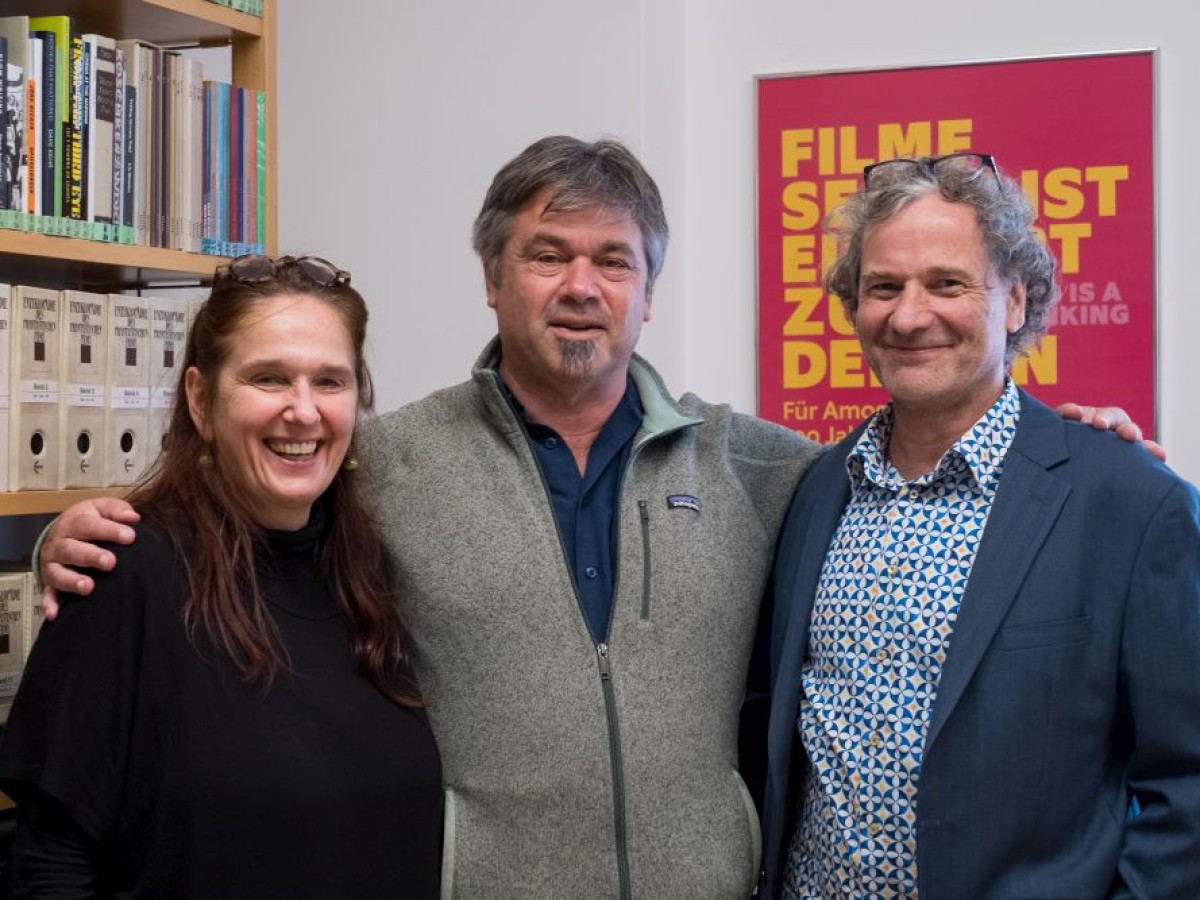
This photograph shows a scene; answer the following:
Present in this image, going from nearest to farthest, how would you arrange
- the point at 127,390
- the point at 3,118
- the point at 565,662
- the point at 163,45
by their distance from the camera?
1. the point at 565,662
2. the point at 3,118
3. the point at 127,390
4. the point at 163,45

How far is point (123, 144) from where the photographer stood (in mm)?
2188

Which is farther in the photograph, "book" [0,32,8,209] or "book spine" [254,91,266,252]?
"book spine" [254,91,266,252]

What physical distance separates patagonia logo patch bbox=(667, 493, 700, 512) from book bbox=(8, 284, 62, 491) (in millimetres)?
977

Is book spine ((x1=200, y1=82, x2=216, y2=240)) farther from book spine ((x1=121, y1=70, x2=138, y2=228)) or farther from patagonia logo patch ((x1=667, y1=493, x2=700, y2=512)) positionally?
patagonia logo patch ((x1=667, y1=493, x2=700, y2=512))

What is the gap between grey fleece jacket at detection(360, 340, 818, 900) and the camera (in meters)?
1.85

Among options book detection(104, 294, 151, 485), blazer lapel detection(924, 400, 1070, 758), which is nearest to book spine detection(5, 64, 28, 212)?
book detection(104, 294, 151, 485)

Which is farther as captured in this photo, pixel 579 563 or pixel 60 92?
pixel 60 92

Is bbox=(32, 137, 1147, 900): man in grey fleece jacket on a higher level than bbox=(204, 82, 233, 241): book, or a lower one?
lower

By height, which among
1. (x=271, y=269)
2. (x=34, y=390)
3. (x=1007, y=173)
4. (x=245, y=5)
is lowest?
(x=34, y=390)

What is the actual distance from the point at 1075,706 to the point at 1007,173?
2.07 meters

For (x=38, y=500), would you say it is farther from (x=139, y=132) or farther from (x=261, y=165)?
(x=261, y=165)

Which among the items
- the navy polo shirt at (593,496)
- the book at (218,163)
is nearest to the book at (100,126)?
the book at (218,163)

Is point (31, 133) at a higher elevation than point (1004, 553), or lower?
higher

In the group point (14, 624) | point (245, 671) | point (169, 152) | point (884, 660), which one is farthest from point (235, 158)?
point (884, 660)
